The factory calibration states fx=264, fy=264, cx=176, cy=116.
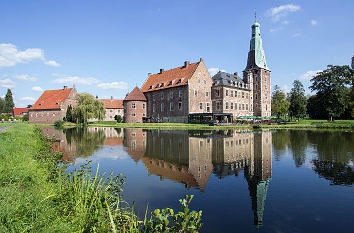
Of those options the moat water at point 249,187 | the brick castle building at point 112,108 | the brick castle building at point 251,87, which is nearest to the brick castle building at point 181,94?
the brick castle building at point 251,87

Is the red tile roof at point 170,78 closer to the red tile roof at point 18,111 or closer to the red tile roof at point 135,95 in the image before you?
the red tile roof at point 135,95

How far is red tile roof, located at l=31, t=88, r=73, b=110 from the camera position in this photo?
7575cm

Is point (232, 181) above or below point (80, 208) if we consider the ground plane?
below

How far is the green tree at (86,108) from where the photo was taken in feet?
191

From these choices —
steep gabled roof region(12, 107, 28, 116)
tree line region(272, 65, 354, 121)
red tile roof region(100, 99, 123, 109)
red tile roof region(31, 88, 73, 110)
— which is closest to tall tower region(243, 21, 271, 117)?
tree line region(272, 65, 354, 121)

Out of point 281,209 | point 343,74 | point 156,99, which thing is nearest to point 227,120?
point 156,99

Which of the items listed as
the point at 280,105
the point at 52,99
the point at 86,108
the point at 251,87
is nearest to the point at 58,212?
the point at 86,108

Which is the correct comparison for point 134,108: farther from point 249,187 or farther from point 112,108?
point 249,187

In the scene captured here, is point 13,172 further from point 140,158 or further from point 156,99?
point 156,99

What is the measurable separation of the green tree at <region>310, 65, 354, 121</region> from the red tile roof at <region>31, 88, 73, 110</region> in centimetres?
7001

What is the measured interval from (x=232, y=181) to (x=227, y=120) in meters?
51.7

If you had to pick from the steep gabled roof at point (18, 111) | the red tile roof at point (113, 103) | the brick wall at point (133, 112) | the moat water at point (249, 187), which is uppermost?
the red tile roof at point (113, 103)

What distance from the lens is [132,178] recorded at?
36.0ft

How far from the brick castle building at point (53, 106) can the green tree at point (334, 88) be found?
68270 mm
